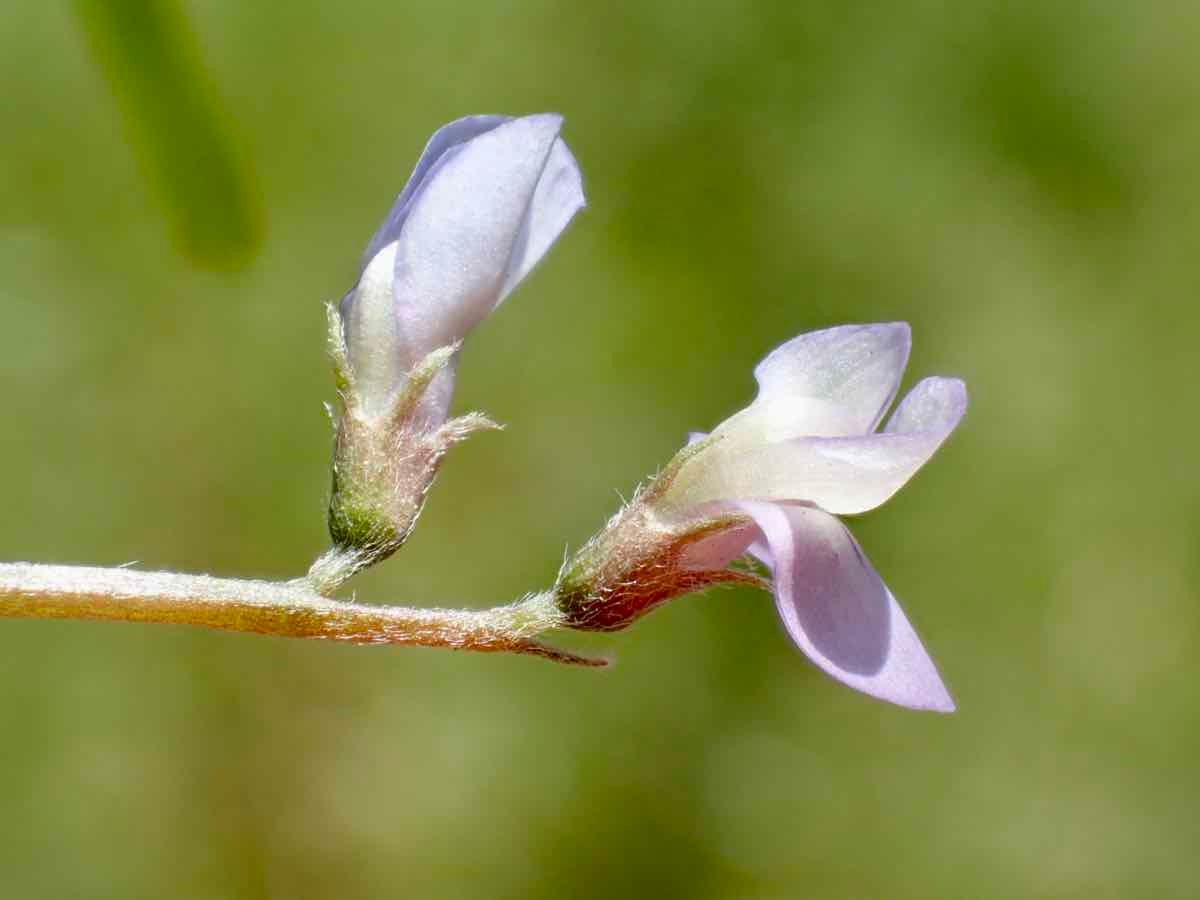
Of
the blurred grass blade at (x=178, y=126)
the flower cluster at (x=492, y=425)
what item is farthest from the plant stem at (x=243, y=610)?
the blurred grass blade at (x=178, y=126)

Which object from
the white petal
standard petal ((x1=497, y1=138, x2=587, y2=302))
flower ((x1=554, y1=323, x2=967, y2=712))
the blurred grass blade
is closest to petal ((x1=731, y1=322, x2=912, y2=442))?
flower ((x1=554, y1=323, x2=967, y2=712))

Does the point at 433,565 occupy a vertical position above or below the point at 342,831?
above

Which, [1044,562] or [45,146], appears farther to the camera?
[1044,562]

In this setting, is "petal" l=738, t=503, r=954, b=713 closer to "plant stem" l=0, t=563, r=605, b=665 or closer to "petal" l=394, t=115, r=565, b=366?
"plant stem" l=0, t=563, r=605, b=665

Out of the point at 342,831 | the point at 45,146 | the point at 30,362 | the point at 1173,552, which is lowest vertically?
the point at 342,831

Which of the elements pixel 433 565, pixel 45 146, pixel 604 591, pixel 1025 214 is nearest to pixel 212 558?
pixel 433 565

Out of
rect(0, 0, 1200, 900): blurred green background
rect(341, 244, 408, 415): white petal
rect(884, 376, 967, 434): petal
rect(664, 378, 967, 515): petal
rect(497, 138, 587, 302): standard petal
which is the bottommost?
rect(0, 0, 1200, 900): blurred green background

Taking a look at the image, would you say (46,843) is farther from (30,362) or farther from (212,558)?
A: (30,362)

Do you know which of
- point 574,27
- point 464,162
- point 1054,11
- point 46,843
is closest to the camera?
point 464,162
